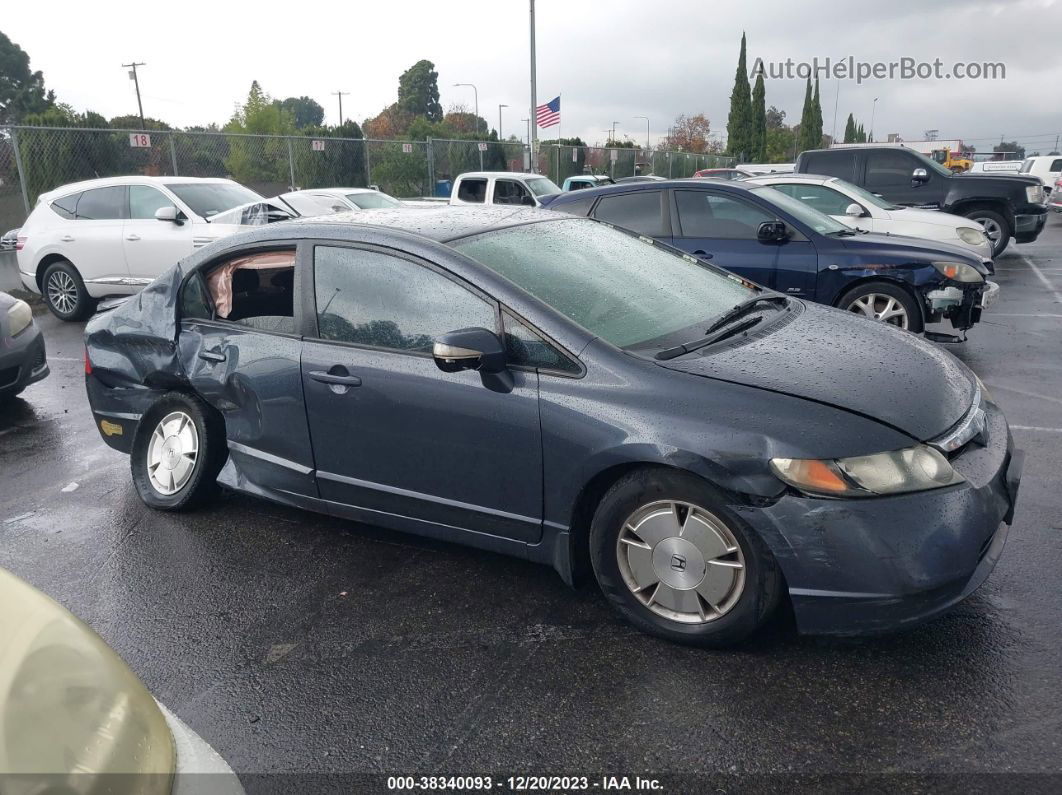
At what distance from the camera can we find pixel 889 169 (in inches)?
583

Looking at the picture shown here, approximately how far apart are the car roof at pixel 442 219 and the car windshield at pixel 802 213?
12.0 feet

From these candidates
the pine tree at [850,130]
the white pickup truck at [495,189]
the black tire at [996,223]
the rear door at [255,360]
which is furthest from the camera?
the pine tree at [850,130]

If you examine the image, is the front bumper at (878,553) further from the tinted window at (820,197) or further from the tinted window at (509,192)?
the tinted window at (509,192)

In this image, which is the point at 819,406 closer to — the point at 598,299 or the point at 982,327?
the point at 598,299

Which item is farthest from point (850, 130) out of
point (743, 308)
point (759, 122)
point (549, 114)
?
point (743, 308)

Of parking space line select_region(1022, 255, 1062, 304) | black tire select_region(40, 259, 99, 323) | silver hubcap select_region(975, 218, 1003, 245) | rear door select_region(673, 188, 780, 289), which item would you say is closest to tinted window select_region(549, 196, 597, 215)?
rear door select_region(673, 188, 780, 289)

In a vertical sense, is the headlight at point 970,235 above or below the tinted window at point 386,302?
below

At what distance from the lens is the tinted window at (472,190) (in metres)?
16.8

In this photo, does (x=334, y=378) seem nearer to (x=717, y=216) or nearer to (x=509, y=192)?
(x=717, y=216)

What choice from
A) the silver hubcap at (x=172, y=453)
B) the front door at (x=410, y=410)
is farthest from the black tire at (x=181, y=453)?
the front door at (x=410, y=410)

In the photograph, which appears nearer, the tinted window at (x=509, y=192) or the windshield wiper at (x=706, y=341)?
the windshield wiper at (x=706, y=341)

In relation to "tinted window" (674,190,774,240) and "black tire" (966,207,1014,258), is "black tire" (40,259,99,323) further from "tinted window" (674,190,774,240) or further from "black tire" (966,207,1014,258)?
"black tire" (966,207,1014,258)

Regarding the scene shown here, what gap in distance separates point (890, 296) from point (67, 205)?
9.92 meters

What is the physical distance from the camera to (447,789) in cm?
262
